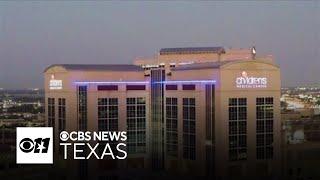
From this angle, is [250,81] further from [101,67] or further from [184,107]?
[101,67]

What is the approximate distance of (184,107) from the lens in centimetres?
728

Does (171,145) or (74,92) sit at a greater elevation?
(74,92)

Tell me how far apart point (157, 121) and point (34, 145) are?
96.1 inches

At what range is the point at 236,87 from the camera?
267 inches

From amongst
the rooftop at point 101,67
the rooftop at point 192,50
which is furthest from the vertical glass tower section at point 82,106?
the rooftop at point 192,50

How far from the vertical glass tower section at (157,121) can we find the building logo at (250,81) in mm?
1281

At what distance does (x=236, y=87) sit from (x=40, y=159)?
2.52 metres

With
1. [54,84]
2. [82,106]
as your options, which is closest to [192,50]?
[82,106]

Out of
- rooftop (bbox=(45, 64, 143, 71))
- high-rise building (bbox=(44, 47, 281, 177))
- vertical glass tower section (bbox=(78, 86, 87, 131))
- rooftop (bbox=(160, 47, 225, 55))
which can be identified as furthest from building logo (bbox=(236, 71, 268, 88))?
vertical glass tower section (bbox=(78, 86, 87, 131))

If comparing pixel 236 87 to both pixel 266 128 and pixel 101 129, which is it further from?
pixel 101 129

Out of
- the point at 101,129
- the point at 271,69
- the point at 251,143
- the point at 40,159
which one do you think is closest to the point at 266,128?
the point at 251,143

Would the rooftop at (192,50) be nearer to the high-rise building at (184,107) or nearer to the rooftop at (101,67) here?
A: the high-rise building at (184,107)

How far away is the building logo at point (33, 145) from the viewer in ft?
18.1

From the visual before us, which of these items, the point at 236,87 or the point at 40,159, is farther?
the point at 236,87
